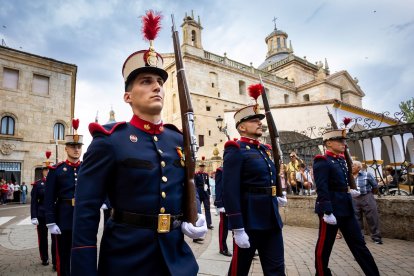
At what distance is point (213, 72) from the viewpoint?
33.7m

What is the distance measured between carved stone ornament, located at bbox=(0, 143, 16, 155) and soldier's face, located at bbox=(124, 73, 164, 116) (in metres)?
23.6

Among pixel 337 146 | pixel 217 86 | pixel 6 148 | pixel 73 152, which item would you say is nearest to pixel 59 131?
pixel 6 148

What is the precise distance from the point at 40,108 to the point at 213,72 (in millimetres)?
18730

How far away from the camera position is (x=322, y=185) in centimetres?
411

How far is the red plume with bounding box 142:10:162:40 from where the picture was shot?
7.30 ft

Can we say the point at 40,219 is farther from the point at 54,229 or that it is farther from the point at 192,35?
the point at 192,35

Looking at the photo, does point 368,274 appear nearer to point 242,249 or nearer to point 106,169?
point 242,249

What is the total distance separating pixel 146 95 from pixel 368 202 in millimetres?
6282

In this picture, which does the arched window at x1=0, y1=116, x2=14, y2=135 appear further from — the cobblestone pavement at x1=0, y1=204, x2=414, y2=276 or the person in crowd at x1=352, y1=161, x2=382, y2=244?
the person in crowd at x1=352, y1=161, x2=382, y2=244

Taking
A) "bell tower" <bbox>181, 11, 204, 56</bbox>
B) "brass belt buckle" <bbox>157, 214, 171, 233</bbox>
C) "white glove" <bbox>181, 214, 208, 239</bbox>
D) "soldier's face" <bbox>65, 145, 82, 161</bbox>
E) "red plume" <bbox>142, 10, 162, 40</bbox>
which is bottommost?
"white glove" <bbox>181, 214, 208, 239</bbox>

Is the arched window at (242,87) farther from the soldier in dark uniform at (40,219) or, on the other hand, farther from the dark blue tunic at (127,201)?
the dark blue tunic at (127,201)

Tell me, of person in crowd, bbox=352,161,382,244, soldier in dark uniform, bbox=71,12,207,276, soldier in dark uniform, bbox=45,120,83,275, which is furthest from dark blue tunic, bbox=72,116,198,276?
person in crowd, bbox=352,161,382,244

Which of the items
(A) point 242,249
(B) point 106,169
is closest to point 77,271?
(B) point 106,169

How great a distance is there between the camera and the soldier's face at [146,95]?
2.04 m
